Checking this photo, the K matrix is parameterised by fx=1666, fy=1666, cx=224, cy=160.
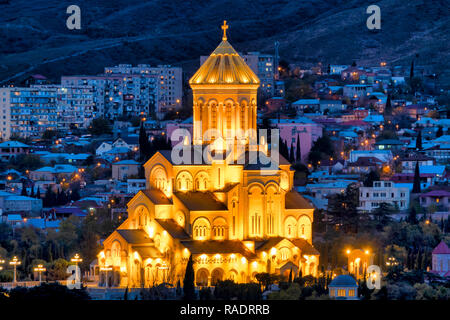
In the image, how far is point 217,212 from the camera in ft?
205

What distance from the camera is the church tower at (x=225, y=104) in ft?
212

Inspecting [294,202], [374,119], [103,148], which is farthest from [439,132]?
[294,202]

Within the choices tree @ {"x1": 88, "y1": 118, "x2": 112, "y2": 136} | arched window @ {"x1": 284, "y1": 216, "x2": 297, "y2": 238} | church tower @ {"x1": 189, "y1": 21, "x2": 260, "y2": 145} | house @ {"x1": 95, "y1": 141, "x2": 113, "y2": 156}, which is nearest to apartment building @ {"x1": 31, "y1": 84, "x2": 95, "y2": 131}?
tree @ {"x1": 88, "y1": 118, "x2": 112, "y2": 136}

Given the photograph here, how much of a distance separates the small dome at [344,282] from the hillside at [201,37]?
97.2 m

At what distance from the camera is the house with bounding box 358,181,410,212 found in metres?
86.1

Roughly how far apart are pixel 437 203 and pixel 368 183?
12.5 ft

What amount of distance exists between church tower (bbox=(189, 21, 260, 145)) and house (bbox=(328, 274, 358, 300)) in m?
9.17

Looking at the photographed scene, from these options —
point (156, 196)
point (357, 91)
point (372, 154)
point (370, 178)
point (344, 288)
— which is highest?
point (357, 91)

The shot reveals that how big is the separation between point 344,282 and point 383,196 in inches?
1174

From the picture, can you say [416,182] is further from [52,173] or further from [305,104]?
[305,104]

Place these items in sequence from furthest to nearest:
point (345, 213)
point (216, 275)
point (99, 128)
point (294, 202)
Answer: point (99, 128)
point (345, 213)
point (294, 202)
point (216, 275)

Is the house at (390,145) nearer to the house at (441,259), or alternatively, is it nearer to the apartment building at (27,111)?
the apartment building at (27,111)

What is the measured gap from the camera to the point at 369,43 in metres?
173

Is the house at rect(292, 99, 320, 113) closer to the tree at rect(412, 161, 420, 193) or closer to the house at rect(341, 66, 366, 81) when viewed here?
the house at rect(341, 66, 366, 81)
